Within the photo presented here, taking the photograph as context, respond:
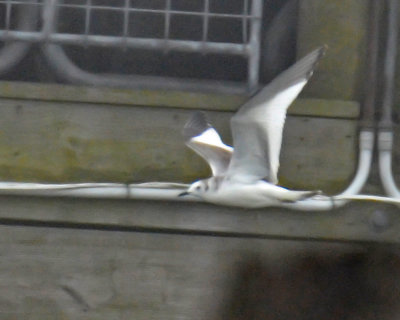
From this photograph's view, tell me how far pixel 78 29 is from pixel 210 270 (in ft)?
4.36

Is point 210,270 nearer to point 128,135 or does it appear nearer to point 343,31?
point 128,135

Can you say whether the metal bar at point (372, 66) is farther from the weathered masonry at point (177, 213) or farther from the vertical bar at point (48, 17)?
the vertical bar at point (48, 17)

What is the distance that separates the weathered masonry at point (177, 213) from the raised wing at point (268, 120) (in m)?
0.20

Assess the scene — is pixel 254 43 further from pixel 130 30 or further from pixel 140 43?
pixel 130 30

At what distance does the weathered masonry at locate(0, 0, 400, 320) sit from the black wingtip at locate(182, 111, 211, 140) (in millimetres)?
113

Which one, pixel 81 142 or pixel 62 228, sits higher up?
pixel 81 142

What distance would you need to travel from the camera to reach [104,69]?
5102mm

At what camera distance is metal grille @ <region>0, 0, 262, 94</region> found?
4.55m

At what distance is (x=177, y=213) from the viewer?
4.53 metres

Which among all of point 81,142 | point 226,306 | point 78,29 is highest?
point 78,29

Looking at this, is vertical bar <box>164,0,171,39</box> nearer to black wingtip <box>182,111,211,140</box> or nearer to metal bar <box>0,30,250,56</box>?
metal bar <box>0,30,250,56</box>

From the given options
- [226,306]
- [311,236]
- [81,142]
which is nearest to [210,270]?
[226,306]

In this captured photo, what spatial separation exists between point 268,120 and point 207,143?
0.27 m

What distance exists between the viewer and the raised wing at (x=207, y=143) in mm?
4297
